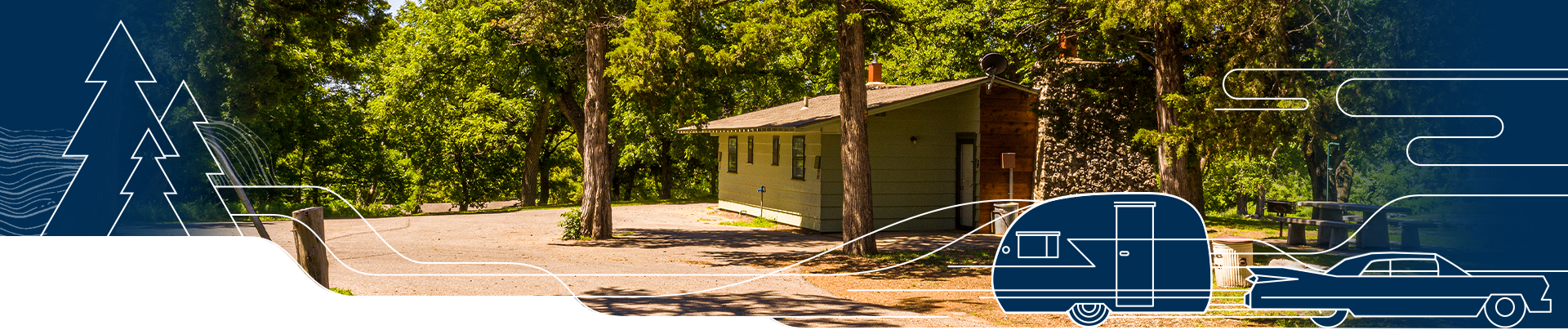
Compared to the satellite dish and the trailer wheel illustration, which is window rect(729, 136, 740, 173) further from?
the trailer wheel illustration

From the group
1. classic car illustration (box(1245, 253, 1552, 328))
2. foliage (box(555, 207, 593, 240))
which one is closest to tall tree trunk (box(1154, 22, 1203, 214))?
classic car illustration (box(1245, 253, 1552, 328))

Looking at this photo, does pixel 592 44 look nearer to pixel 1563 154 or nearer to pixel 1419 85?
pixel 1419 85

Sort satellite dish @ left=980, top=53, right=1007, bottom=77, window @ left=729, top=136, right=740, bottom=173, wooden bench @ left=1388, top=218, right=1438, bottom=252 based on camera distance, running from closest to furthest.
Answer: wooden bench @ left=1388, top=218, right=1438, bottom=252
satellite dish @ left=980, top=53, right=1007, bottom=77
window @ left=729, top=136, right=740, bottom=173

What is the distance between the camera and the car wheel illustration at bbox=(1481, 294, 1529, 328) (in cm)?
538

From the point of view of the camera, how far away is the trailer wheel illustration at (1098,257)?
546cm

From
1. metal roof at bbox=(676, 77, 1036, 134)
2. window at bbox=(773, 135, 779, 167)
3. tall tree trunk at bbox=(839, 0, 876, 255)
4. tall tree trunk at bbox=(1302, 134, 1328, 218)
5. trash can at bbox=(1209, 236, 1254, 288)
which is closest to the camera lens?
trash can at bbox=(1209, 236, 1254, 288)

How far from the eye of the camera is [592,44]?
12023mm

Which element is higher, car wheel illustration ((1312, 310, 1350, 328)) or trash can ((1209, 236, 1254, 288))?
trash can ((1209, 236, 1254, 288))

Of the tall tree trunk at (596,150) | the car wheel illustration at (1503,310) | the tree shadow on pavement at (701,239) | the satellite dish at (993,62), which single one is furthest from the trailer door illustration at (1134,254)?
the tall tree trunk at (596,150)

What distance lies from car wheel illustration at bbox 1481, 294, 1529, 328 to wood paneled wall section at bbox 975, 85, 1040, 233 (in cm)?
819

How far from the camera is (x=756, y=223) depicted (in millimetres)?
16000

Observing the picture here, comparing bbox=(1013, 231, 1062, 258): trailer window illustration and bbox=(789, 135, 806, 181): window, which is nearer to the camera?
bbox=(1013, 231, 1062, 258): trailer window illustration

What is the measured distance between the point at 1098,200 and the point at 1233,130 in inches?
126

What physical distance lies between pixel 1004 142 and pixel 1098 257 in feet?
27.3
